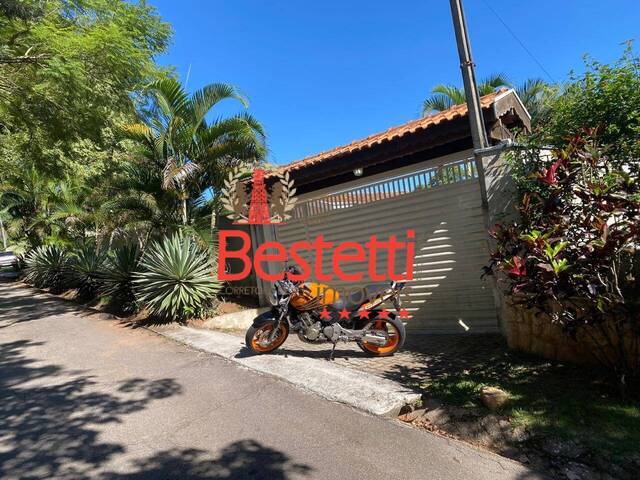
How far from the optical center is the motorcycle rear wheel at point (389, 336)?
5371 mm

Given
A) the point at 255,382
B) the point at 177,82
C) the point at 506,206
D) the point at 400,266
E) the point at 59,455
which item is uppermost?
the point at 177,82

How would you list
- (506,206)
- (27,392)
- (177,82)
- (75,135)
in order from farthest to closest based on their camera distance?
1. (75,135)
2. (177,82)
3. (506,206)
4. (27,392)

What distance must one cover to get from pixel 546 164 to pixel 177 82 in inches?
304

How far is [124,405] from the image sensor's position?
4145 mm

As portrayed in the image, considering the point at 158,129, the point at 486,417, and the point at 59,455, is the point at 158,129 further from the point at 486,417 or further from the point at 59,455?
the point at 486,417

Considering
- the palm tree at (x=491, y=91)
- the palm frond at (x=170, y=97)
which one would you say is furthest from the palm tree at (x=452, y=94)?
the palm frond at (x=170, y=97)

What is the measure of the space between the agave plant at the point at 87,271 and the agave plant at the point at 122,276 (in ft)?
6.96

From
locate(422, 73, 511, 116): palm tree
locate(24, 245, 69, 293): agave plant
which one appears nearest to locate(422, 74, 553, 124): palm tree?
locate(422, 73, 511, 116): palm tree

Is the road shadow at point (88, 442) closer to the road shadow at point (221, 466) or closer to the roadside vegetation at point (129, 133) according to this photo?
the road shadow at point (221, 466)

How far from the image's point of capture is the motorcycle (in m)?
5.40

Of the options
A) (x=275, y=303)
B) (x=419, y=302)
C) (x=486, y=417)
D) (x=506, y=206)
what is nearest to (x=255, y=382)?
(x=275, y=303)

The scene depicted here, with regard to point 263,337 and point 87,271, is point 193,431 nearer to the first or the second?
point 263,337

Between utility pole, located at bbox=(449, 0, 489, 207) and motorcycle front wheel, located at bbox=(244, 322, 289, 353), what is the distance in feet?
10.7

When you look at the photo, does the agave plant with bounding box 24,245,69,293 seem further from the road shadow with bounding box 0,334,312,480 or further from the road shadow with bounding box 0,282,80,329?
the road shadow with bounding box 0,334,312,480
